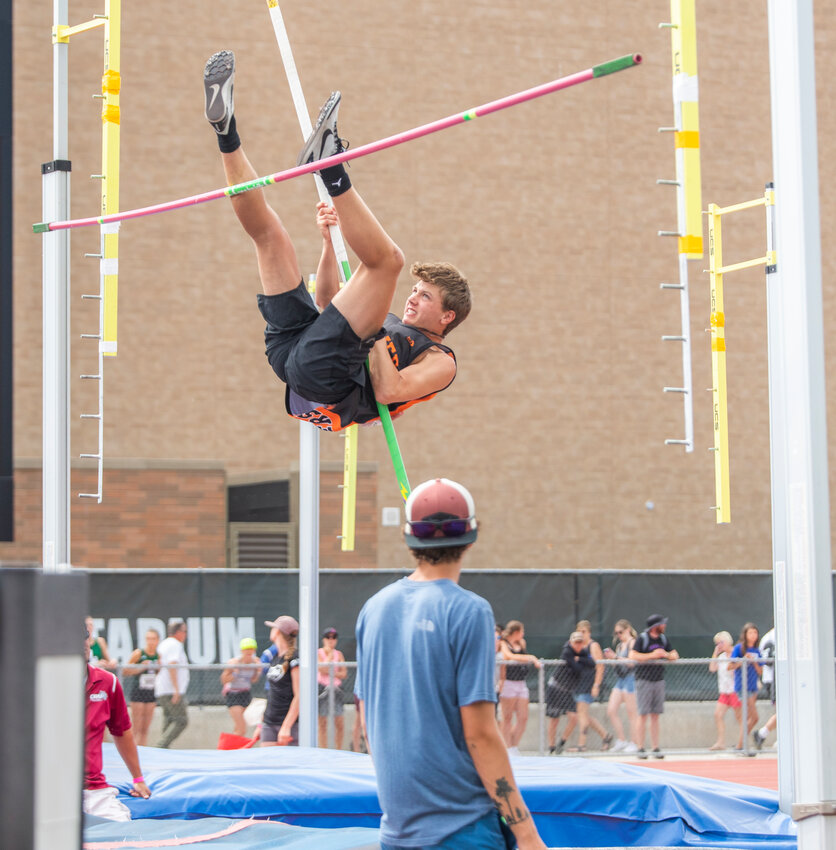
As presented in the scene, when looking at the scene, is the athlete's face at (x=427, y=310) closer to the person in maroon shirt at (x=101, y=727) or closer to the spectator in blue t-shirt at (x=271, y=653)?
the person in maroon shirt at (x=101, y=727)

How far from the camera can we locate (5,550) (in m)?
15.2

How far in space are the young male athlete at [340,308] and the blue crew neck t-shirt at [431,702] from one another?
1.49 m

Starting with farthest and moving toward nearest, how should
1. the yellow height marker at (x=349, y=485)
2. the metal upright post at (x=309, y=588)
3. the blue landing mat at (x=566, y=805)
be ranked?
the yellow height marker at (x=349, y=485) → the metal upright post at (x=309, y=588) → the blue landing mat at (x=566, y=805)

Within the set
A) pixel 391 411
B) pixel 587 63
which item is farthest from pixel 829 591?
pixel 587 63

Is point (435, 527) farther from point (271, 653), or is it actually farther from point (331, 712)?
point (331, 712)

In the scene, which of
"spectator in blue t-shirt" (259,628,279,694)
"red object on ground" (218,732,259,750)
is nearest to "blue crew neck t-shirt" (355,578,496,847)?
"spectator in blue t-shirt" (259,628,279,694)

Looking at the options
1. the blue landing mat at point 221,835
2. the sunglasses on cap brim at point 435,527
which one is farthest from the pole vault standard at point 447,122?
the blue landing mat at point 221,835

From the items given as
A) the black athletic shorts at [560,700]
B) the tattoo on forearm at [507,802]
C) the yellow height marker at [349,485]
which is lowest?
the black athletic shorts at [560,700]

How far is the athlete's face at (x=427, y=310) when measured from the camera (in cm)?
455

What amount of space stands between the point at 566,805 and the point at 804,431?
2.90 meters

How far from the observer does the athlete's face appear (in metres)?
4.55

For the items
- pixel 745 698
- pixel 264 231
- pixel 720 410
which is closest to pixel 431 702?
pixel 264 231

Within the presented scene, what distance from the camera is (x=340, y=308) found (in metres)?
4.07

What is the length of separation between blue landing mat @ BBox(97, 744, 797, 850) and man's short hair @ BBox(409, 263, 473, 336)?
Answer: 9.02 feet
